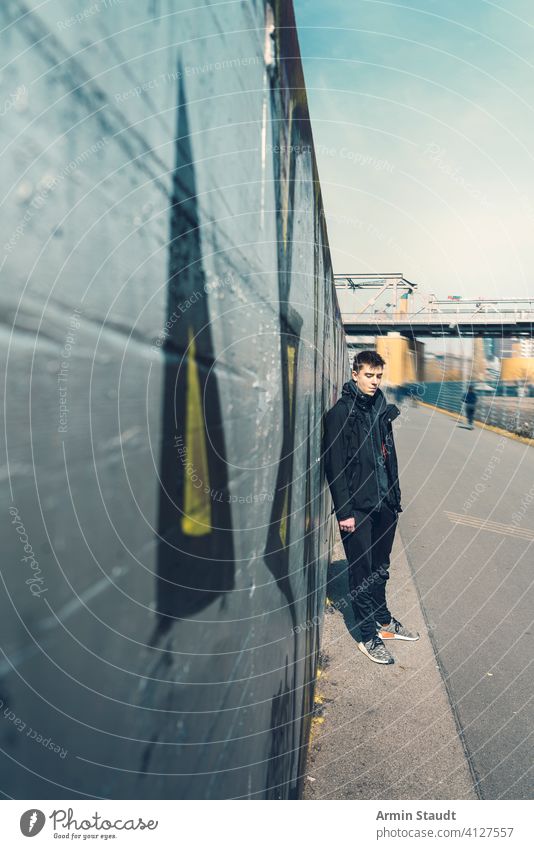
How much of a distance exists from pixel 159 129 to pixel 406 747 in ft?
9.57

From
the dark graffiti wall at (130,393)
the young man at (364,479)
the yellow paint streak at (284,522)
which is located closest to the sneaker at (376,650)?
the young man at (364,479)

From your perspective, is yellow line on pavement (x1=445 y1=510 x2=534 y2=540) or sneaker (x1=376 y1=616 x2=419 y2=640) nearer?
sneaker (x1=376 y1=616 x2=419 y2=640)

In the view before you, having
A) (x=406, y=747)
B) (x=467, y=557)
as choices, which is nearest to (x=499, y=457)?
(x=467, y=557)

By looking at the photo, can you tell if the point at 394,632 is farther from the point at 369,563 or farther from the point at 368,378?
the point at 368,378

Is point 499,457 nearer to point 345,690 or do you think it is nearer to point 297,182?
point 345,690

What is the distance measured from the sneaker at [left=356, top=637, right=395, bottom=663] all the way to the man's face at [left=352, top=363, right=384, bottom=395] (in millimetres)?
1476

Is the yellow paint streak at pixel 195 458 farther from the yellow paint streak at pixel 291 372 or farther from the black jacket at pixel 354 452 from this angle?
the black jacket at pixel 354 452

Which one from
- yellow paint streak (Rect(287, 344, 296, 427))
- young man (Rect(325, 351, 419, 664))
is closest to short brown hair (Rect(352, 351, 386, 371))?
young man (Rect(325, 351, 419, 664))

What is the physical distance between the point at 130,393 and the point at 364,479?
10.7 feet

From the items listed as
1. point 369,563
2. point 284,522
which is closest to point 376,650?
point 369,563

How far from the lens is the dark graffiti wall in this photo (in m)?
0.52

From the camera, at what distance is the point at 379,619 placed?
14.0 feet

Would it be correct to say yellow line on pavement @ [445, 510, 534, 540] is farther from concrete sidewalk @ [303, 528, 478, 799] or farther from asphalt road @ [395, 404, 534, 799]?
concrete sidewalk @ [303, 528, 478, 799]

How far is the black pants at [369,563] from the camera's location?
3918mm
